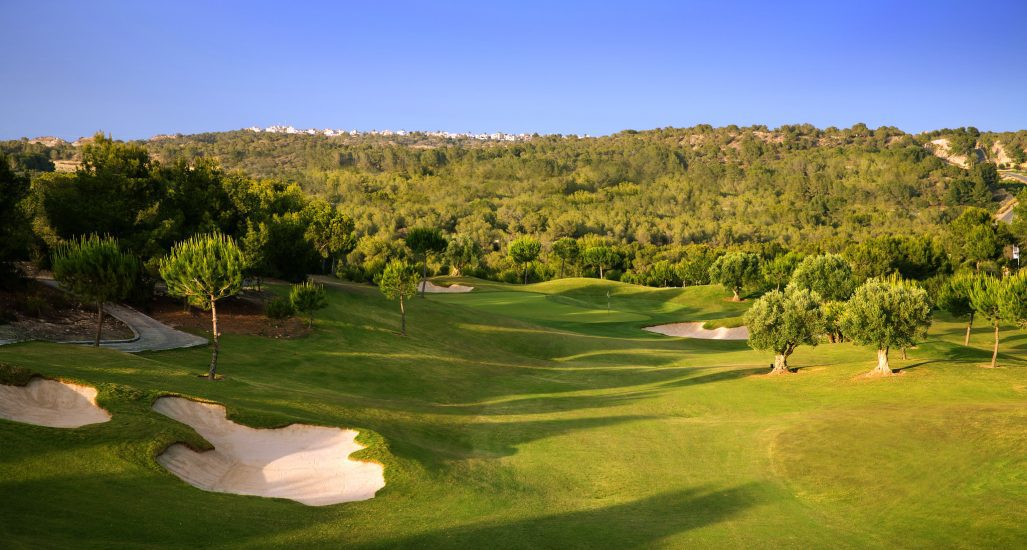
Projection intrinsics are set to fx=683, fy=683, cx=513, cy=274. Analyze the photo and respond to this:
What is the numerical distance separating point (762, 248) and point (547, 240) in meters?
61.4

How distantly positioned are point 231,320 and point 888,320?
39747 millimetres

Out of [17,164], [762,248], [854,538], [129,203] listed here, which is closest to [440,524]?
[854,538]

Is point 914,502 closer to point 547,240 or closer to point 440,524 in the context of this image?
point 440,524

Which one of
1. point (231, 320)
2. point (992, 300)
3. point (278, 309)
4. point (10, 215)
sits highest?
point (10, 215)

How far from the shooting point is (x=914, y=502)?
62.8 feet

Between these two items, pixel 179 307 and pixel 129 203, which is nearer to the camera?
pixel 179 307

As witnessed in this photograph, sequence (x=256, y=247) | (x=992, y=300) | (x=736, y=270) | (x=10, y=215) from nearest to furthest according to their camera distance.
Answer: (x=10, y=215), (x=992, y=300), (x=256, y=247), (x=736, y=270)

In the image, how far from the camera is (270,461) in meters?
21.1

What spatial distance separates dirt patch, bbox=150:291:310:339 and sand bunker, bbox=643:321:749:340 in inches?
1791

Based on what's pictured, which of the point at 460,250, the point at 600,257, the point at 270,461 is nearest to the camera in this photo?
the point at 270,461

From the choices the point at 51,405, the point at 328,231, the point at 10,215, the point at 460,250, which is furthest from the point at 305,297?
the point at 460,250

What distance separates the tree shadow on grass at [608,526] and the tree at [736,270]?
76872 millimetres

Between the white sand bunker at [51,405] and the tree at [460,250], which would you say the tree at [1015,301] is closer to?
the white sand bunker at [51,405]

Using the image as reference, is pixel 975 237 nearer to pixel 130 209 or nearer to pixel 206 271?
pixel 206 271
